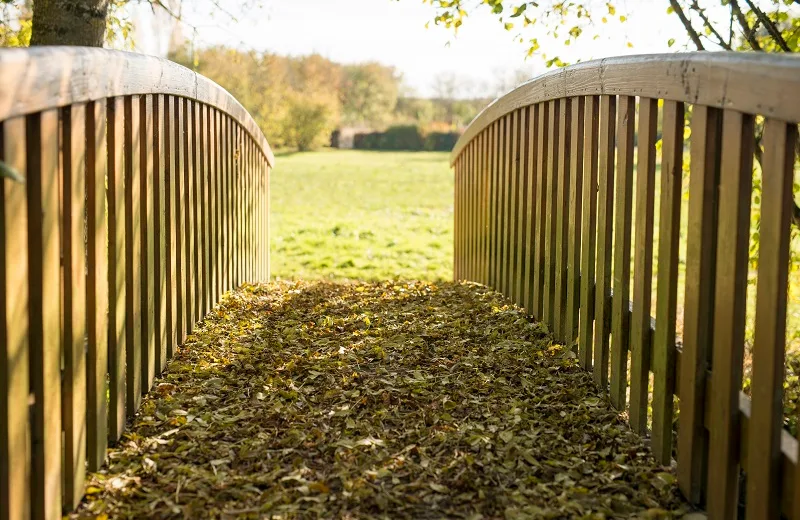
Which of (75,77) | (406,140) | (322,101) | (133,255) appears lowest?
(133,255)

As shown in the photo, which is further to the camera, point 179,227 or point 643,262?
point 179,227

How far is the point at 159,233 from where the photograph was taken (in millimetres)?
3686

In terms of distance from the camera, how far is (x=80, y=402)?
2.61 meters

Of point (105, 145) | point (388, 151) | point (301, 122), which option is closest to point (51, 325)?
point (105, 145)

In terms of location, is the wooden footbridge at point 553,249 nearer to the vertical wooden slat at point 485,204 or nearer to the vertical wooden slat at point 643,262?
the vertical wooden slat at point 643,262

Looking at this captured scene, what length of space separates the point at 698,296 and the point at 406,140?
42.6 metres

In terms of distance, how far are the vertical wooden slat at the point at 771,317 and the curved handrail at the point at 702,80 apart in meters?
0.08

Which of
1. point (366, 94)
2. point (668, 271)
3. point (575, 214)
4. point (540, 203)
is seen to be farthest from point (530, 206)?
point (366, 94)

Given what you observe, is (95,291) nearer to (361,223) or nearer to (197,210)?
(197,210)

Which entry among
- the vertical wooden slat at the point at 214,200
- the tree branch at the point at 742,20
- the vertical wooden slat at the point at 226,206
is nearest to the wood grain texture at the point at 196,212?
the vertical wooden slat at the point at 214,200

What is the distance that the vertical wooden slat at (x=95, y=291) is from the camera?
273 centimetres

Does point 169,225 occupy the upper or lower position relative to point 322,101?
lower

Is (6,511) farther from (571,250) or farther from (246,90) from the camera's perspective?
(246,90)

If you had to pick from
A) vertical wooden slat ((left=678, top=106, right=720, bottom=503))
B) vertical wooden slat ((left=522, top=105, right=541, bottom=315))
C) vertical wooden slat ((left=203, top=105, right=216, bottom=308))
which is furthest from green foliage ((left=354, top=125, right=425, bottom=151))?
vertical wooden slat ((left=678, top=106, right=720, bottom=503))
